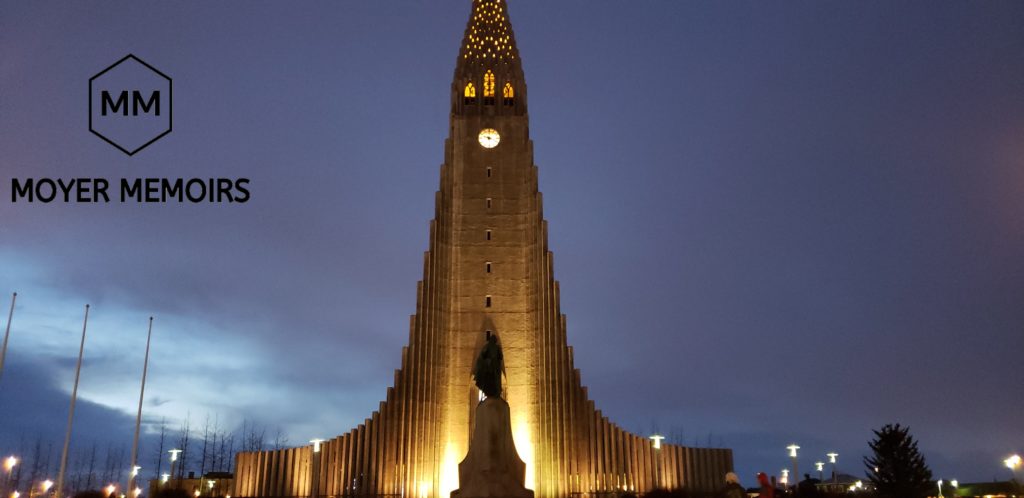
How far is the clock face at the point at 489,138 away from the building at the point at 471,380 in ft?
0.25

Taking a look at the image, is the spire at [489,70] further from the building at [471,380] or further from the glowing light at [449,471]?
the glowing light at [449,471]

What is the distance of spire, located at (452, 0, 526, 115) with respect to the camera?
42019 millimetres

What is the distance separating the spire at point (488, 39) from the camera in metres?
43.1

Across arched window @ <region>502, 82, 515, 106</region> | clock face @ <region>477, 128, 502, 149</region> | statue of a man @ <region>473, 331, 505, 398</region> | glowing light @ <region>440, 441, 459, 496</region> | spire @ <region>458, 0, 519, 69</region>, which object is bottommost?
glowing light @ <region>440, 441, 459, 496</region>

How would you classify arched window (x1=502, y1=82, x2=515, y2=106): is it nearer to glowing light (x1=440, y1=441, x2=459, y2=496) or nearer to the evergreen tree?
glowing light (x1=440, y1=441, x2=459, y2=496)

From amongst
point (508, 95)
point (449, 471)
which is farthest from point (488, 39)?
point (449, 471)

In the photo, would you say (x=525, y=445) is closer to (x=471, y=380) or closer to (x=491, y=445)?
(x=471, y=380)

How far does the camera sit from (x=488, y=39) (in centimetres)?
4344

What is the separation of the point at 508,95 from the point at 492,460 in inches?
900

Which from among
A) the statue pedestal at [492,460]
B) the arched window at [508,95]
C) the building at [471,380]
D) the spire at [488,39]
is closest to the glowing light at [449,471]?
the building at [471,380]

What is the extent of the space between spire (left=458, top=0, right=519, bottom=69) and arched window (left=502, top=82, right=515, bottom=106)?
1.52 metres

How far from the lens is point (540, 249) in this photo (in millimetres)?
39188

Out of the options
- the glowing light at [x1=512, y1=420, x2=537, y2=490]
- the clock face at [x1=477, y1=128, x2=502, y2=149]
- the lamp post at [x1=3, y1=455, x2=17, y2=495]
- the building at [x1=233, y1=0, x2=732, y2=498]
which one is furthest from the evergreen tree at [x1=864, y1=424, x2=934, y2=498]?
the lamp post at [x1=3, y1=455, x2=17, y2=495]

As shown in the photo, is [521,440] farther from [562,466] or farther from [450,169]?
[450,169]
